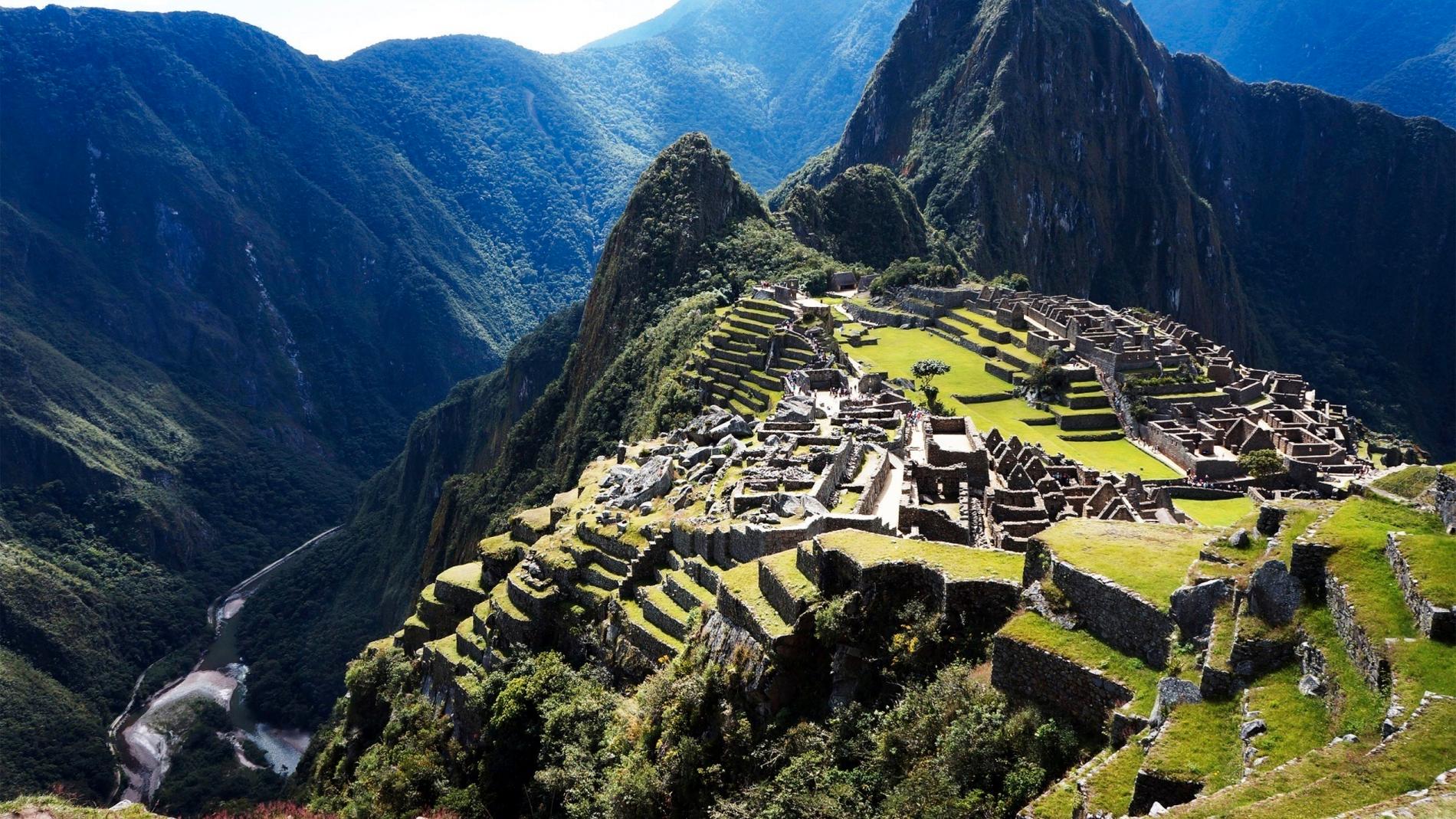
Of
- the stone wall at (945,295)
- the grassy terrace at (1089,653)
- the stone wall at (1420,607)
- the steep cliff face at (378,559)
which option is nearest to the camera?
→ the stone wall at (1420,607)

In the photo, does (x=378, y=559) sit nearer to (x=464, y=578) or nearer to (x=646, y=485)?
(x=464, y=578)

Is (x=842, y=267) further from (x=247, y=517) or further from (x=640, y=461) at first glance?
(x=247, y=517)

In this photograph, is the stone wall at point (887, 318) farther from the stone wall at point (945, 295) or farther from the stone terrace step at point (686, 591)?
the stone terrace step at point (686, 591)

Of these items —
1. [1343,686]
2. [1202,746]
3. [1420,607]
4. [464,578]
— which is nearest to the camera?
[1420,607]

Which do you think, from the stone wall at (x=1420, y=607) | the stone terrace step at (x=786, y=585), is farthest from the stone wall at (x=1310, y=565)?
the stone terrace step at (x=786, y=585)

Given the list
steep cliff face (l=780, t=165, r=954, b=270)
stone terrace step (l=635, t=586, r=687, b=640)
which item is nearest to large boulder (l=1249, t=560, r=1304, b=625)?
stone terrace step (l=635, t=586, r=687, b=640)

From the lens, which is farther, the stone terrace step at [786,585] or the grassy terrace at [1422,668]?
the stone terrace step at [786,585]

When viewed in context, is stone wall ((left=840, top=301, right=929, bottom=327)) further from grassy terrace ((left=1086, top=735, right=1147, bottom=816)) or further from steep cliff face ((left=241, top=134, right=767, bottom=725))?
grassy terrace ((left=1086, top=735, right=1147, bottom=816))

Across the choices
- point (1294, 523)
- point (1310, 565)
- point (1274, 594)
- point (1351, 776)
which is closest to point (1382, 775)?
point (1351, 776)
